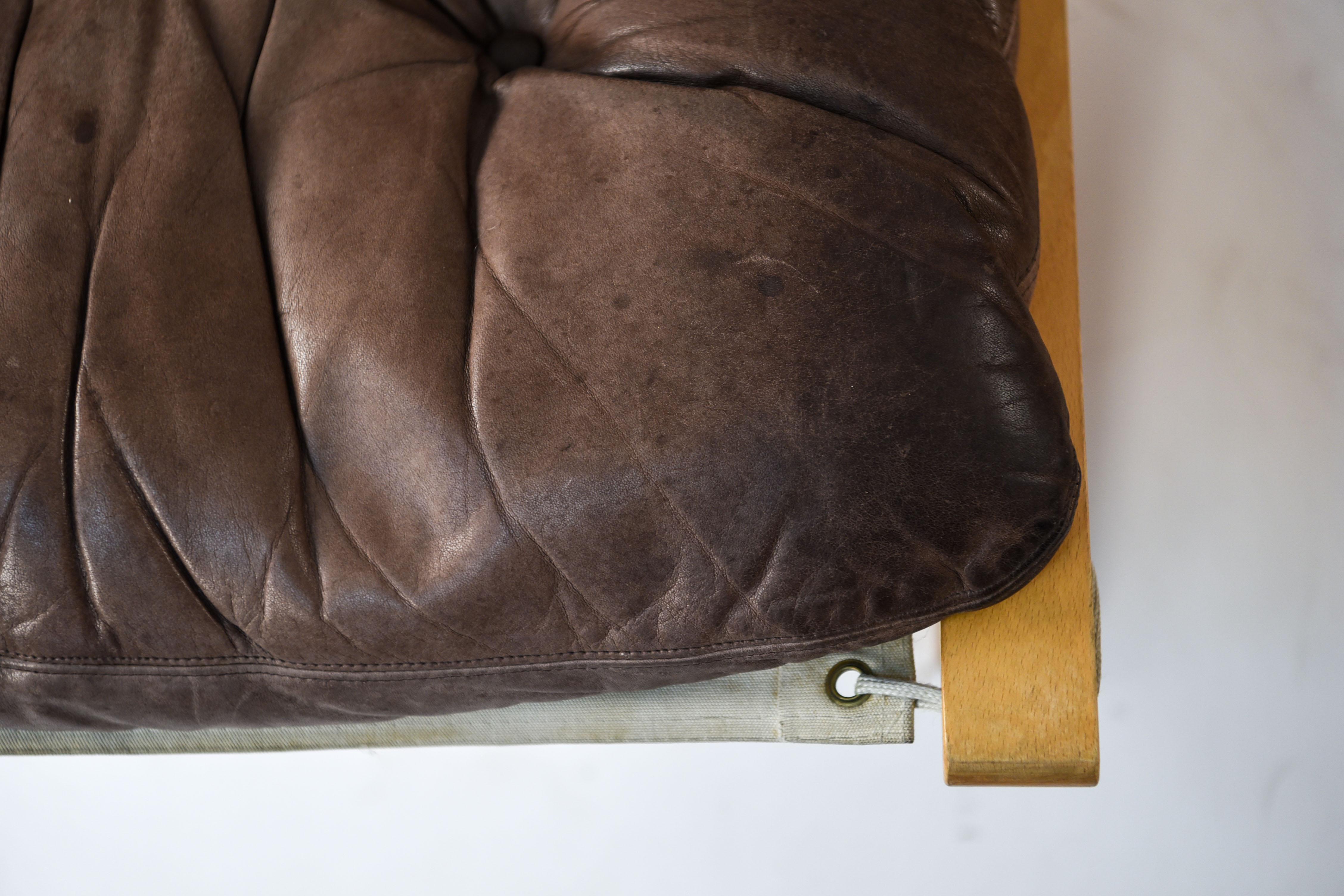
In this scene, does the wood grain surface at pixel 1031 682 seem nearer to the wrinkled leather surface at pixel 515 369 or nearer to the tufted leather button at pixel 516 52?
the wrinkled leather surface at pixel 515 369

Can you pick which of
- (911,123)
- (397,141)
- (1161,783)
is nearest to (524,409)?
(397,141)

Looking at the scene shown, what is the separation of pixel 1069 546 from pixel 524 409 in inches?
16.4

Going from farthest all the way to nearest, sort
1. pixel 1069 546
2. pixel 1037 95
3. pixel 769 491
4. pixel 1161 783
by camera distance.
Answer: pixel 1161 783 < pixel 1037 95 < pixel 1069 546 < pixel 769 491

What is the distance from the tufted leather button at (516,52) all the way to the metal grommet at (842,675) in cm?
58

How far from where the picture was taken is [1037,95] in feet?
2.81

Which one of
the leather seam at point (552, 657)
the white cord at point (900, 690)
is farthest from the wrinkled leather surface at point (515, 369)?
the white cord at point (900, 690)

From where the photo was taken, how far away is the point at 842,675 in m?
0.88

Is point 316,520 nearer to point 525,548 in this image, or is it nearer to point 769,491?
point 525,548

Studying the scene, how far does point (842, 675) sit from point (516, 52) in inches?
24.0

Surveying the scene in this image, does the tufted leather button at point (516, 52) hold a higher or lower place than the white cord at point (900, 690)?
higher

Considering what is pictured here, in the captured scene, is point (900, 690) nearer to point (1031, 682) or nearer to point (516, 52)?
point (1031, 682)

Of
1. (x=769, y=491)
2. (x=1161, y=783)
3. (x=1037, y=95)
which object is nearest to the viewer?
(x=769, y=491)

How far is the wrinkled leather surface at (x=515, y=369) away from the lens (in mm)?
636

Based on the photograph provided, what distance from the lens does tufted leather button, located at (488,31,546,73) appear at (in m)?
0.81
